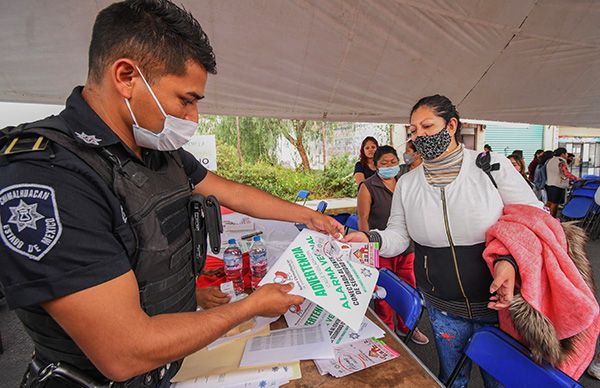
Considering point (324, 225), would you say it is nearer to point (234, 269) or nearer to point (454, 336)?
point (234, 269)

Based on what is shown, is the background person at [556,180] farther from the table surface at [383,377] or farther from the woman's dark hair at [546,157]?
the table surface at [383,377]

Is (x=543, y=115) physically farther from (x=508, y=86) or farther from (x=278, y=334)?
(x=278, y=334)

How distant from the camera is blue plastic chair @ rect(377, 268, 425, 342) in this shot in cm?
143

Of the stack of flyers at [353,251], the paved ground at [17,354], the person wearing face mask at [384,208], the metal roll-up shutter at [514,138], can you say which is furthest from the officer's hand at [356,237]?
the metal roll-up shutter at [514,138]

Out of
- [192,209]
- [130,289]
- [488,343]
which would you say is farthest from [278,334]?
[488,343]

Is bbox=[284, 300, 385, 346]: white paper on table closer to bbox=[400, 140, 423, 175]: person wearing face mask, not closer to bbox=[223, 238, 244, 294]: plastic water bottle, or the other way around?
bbox=[223, 238, 244, 294]: plastic water bottle

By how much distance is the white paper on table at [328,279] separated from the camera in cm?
98

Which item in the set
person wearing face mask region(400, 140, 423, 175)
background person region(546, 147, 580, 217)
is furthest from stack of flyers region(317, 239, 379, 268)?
background person region(546, 147, 580, 217)

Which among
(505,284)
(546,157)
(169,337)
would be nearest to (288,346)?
(169,337)

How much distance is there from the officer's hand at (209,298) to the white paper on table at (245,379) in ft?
1.12

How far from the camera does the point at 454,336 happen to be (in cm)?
152

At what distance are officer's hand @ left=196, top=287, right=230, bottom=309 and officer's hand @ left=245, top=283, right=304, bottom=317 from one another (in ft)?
1.57

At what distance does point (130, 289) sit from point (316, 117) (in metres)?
2.90

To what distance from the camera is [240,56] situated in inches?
101
